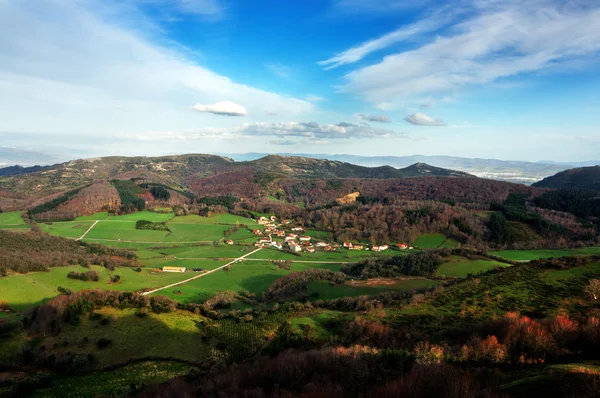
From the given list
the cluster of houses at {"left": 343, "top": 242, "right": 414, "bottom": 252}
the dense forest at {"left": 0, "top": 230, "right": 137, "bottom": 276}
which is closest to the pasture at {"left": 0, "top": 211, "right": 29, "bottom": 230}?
the dense forest at {"left": 0, "top": 230, "right": 137, "bottom": 276}

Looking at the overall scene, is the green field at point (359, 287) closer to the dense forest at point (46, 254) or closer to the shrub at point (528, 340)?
the shrub at point (528, 340)

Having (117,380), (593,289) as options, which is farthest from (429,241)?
(117,380)

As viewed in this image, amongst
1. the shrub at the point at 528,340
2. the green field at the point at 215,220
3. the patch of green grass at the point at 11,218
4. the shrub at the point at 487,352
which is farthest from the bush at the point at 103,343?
the patch of green grass at the point at 11,218

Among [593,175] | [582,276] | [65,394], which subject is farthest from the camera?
[593,175]

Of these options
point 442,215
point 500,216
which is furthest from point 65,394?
point 500,216

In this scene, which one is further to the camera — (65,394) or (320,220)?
(320,220)

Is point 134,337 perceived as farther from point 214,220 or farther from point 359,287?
point 214,220

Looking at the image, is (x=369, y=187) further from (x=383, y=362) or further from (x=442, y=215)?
(x=383, y=362)
